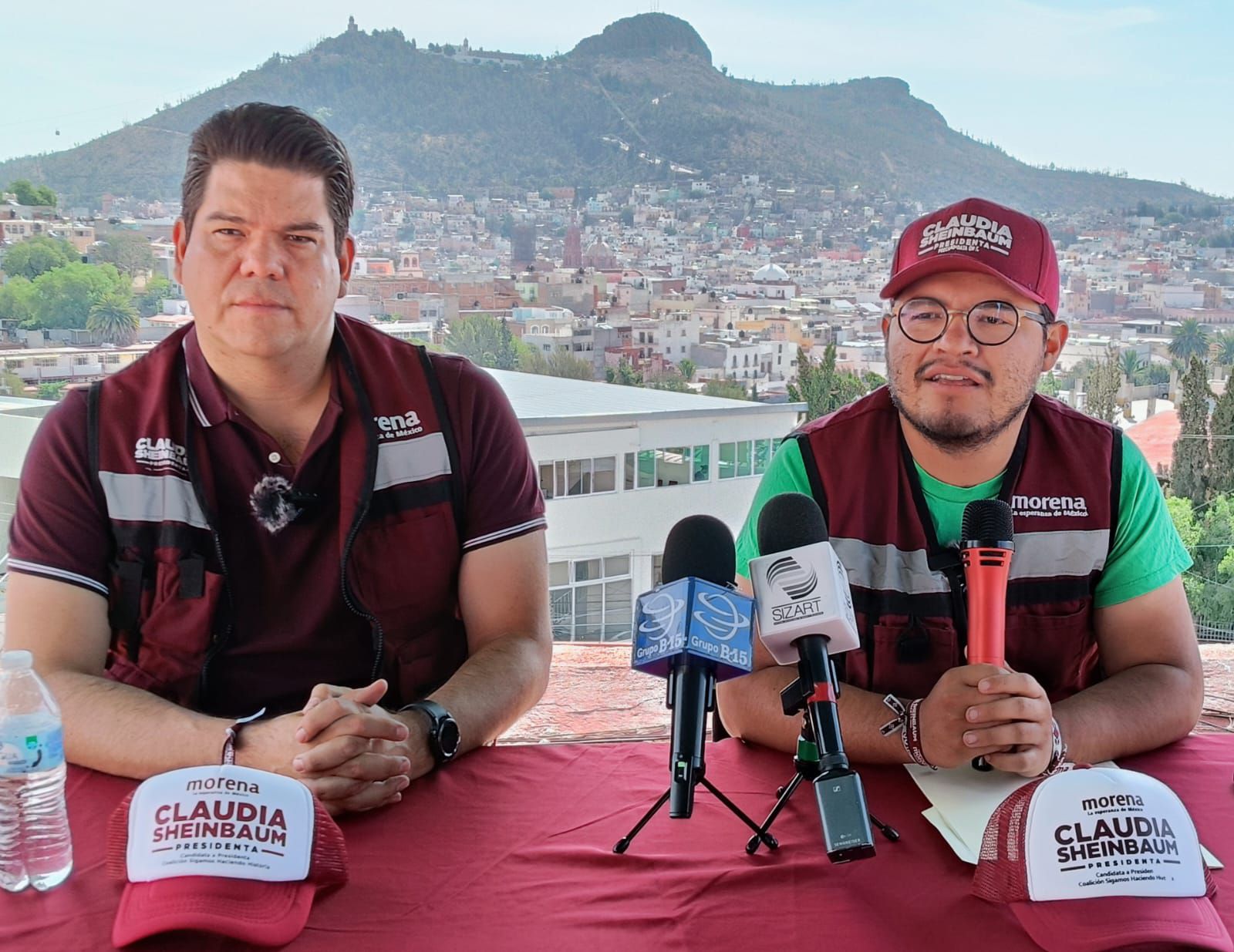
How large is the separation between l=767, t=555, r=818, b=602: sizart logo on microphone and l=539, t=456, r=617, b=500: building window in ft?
17.8

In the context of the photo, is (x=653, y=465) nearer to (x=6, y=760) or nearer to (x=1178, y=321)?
(x=1178, y=321)

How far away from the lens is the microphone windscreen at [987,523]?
1.16m

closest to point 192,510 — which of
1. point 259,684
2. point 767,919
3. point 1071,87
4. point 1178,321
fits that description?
point 259,684

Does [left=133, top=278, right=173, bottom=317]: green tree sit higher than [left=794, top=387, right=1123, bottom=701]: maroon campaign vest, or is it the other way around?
[left=133, top=278, right=173, bottom=317]: green tree

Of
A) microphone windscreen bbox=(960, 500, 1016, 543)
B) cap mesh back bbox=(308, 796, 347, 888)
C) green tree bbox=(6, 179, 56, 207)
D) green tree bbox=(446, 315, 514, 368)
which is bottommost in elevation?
cap mesh back bbox=(308, 796, 347, 888)

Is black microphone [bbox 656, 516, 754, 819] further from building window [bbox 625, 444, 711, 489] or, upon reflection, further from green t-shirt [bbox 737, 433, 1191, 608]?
building window [bbox 625, 444, 711, 489]

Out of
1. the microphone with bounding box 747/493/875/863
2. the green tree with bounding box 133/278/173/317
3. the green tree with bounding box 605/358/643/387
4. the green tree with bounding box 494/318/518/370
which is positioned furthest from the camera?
the green tree with bounding box 605/358/643/387

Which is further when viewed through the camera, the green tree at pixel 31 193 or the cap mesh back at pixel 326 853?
the green tree at pixel 31 193

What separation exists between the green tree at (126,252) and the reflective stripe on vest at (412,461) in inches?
91.3

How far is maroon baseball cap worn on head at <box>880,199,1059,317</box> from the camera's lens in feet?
5.17

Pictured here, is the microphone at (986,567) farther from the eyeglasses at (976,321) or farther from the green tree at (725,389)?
the green tree at (725,389)

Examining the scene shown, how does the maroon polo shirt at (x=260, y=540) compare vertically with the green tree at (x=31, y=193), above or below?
below

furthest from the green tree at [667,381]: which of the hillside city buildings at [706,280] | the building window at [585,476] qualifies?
the building window at [585,476]

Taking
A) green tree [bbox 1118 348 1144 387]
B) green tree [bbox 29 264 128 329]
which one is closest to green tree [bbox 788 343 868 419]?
green tree [bbox 1118 348 1144 387]
